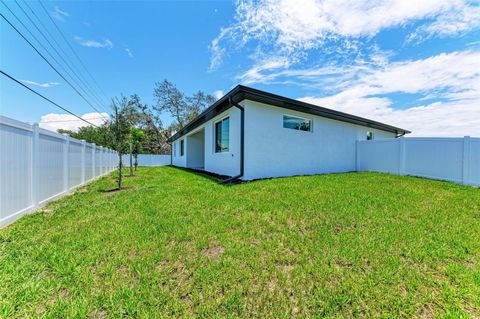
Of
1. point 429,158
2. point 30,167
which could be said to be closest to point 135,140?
point 30,167

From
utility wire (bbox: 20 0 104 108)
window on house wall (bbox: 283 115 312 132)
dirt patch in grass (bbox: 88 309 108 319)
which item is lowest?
dirt patch in grass (bbox: 88 309 108 319)

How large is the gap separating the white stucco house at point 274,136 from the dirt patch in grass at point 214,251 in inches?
174

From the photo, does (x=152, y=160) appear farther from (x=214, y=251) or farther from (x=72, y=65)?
(x=214, y=251)

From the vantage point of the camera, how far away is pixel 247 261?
2453 mm

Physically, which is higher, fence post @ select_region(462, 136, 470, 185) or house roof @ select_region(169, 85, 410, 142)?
house roof @ select_region(169, 85, 410, 142)

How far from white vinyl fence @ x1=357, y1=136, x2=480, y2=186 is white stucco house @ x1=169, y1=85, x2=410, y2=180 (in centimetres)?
131

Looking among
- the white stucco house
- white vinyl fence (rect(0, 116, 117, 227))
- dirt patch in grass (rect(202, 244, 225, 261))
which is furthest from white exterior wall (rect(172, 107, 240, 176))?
white vinyl fence (rect(0, 116, 117, 227))

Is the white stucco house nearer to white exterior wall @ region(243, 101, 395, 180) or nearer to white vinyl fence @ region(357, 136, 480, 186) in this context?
white exterior wall @ region(243, 101, 395, 180)

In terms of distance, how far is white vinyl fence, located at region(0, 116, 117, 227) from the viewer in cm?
332

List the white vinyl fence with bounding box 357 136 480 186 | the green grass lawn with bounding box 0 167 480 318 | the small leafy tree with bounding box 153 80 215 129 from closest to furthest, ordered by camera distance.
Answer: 1. the green grass lawn with bounding box 0 167 480 318
2. the white vinyl fence with bounding box 357 136 480 186
3. the small leafy tree with bounding box 153 80 215 129

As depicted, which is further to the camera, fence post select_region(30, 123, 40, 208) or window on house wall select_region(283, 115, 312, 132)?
window on house wall select_region(283, 115, 312, 132)

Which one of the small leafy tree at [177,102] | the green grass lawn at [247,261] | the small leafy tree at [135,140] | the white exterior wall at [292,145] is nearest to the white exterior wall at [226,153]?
the white exterior wall at [292,145]

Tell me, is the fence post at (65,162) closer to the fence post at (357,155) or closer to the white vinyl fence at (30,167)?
the white vinyl fence at (30,167)

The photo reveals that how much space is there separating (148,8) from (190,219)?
8285mm
